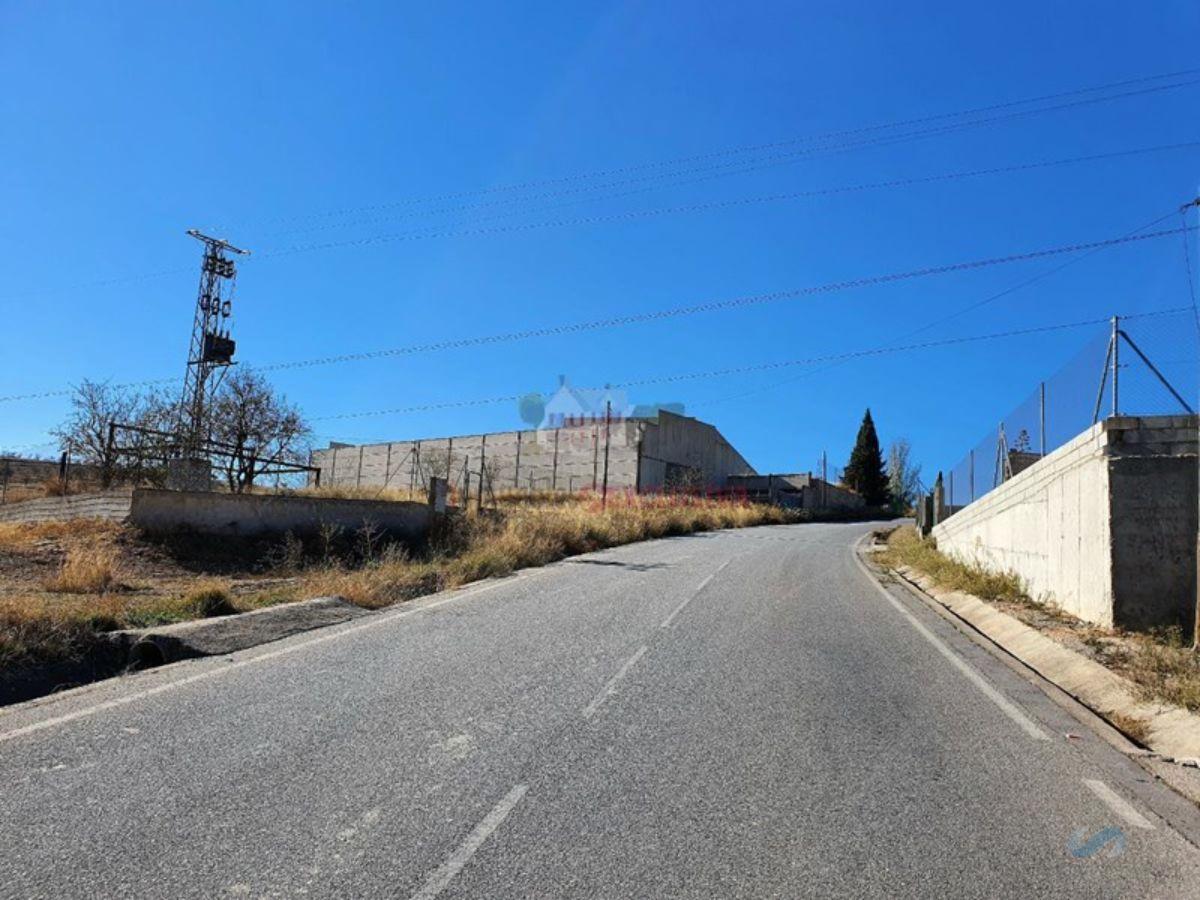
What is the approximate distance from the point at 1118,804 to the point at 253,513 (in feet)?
61.8

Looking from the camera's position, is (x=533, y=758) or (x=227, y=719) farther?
(x=227, y=719)

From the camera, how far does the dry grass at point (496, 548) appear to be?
14.9 m

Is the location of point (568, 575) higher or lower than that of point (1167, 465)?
lower

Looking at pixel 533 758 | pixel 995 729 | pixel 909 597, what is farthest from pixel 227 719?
pixel 909 597

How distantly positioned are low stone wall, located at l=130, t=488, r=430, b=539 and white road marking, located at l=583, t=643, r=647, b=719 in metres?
13.4

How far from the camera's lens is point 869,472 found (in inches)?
3568

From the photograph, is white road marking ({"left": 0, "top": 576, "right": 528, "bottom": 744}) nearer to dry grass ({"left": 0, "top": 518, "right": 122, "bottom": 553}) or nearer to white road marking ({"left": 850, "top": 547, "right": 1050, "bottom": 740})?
white road marking ({"left": 850, "top": 547, "right": 1050, "bottom": 740})

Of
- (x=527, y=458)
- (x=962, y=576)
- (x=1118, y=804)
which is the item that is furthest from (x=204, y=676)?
(x=527, y=458)

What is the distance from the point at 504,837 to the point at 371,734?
219 centimetres

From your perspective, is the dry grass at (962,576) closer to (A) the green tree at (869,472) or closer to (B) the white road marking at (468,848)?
(B) the white road marking at (468,848)

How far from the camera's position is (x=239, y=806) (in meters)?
4.83

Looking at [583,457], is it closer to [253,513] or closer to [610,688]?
[253,513]

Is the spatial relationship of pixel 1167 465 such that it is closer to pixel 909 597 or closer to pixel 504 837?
pixel 909 597

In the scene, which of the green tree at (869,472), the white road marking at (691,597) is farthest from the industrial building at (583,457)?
the white road marking at (691,597)
